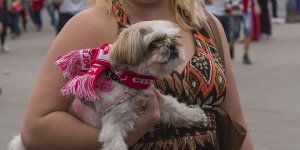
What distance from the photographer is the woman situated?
247 cm

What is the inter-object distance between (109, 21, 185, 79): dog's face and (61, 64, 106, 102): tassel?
103 millimetres

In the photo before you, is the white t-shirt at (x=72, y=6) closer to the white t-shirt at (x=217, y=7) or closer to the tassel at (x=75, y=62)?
the white t-shirt at (x=217, y=7)

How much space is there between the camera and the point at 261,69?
13.3 m

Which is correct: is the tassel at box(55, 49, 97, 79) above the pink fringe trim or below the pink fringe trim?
above

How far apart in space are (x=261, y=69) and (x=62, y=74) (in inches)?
434

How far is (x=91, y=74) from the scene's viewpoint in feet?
7.89

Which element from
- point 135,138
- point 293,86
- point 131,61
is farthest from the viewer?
point 293,86

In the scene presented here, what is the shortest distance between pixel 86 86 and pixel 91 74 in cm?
7

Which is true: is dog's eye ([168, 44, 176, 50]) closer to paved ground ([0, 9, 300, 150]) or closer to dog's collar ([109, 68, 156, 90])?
dog's collar ([109, 68, 156, 90])

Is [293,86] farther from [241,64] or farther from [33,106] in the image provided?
[33,106]

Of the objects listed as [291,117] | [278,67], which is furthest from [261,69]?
[291,117]

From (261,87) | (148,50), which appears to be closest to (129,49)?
(148,50)

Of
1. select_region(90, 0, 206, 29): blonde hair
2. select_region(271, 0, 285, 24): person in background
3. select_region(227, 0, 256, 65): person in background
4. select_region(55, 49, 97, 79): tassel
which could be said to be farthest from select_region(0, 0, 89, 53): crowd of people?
select_region(55, 49, 97, 79): tassel

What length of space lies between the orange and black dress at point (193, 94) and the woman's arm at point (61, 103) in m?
0.09
